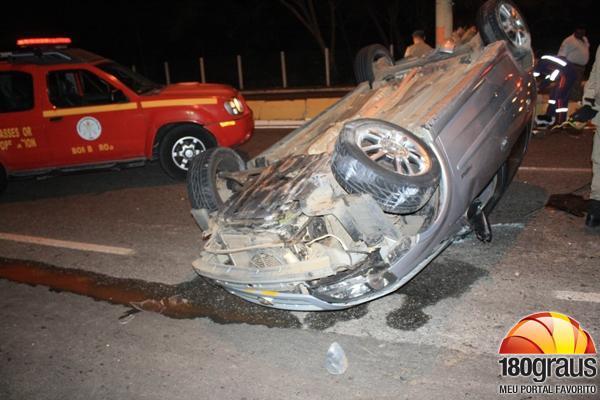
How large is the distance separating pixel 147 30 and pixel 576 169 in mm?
30555

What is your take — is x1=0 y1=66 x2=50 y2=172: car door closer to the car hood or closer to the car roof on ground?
the car roof on ground

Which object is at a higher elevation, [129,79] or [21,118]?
[129,79]

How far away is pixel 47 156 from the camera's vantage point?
7773 millimetres

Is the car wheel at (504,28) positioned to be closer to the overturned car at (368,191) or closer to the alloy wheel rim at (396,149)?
the overturned car at (368,191)

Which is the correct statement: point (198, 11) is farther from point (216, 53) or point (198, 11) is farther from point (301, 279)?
point (301, 279)

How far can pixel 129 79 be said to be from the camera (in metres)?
8.07

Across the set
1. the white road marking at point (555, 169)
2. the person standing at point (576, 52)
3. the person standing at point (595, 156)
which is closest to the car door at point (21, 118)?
the white road marking at point (555, 169)

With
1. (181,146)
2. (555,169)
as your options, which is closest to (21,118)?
(181,146)

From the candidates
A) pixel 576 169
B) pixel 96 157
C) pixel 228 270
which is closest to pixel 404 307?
pixel 228 270

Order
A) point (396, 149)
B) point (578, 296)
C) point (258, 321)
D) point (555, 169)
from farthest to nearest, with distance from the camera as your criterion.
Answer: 1. point (555, 169)
2. point (258, 321)
3. point (578, 296)
4. point (396, 149)

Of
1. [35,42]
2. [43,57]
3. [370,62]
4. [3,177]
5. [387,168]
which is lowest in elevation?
[3,177]

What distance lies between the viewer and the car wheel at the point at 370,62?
593 cm

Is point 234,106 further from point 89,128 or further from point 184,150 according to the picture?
point 89,128

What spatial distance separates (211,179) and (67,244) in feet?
7.40
